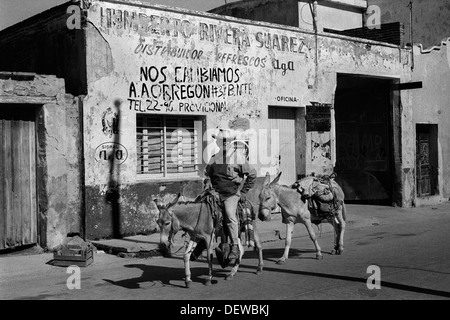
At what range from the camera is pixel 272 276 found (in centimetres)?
866

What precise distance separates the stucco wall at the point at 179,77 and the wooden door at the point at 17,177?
128 centimetres

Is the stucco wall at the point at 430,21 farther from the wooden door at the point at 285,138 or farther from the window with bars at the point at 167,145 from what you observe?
the window with bars at the point at 167,145

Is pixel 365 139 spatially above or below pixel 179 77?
below

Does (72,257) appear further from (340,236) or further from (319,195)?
(340,236)

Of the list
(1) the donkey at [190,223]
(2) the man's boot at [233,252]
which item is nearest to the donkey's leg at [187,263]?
(1) the donkey at [190,223]

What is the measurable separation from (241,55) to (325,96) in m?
3.41

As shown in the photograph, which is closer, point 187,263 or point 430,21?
point 187,263

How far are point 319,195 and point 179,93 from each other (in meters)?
5.19

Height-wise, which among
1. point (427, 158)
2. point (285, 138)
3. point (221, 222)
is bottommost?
point (221, 222)

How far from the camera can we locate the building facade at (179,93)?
12812mm

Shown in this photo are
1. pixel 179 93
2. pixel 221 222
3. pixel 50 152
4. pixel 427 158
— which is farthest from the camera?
pixel 427 158

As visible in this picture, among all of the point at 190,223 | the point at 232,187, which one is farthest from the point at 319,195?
the point at 190,223

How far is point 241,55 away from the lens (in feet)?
50.9
